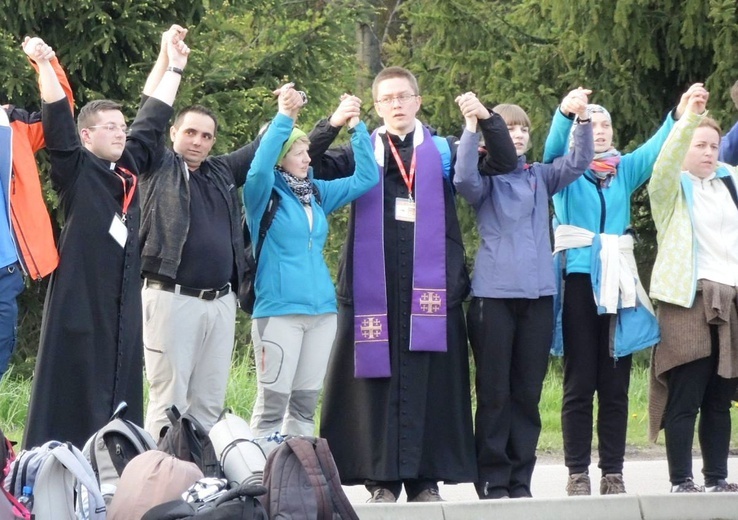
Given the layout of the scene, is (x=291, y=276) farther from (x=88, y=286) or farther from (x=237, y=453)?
(x=237, y=453)

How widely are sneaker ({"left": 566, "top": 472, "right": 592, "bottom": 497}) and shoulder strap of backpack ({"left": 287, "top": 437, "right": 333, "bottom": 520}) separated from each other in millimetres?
2212

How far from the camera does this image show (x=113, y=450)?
5.04 meters

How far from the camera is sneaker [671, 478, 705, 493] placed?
6.71 m

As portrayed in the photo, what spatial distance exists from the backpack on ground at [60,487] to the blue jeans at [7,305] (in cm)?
136

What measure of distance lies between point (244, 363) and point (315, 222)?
441 centimetres

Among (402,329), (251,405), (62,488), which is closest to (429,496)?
(402,329)

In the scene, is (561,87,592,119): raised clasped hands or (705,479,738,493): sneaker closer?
(561,87,592,119): raised clasped hands

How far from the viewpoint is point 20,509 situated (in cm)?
452

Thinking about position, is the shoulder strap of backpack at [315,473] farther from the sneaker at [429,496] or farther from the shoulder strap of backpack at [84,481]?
the sneaker at [429,496]

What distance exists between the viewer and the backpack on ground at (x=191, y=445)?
5.13 metres

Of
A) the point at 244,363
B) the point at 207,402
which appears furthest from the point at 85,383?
the point at 244,363

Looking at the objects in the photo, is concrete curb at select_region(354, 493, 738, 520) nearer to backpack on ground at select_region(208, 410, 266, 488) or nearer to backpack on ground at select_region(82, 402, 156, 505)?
backpack on ground at select_region(208, 410, 266, 488)

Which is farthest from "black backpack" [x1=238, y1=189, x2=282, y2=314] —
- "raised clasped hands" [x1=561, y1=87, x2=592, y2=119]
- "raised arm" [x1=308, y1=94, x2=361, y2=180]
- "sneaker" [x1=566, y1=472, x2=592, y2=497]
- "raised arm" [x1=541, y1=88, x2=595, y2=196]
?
"sneaker" [x1=566, y1=472, x2=592, y2=497]

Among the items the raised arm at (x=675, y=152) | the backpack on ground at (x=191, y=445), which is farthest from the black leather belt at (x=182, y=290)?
the raised arm at (x=675, y=152)
